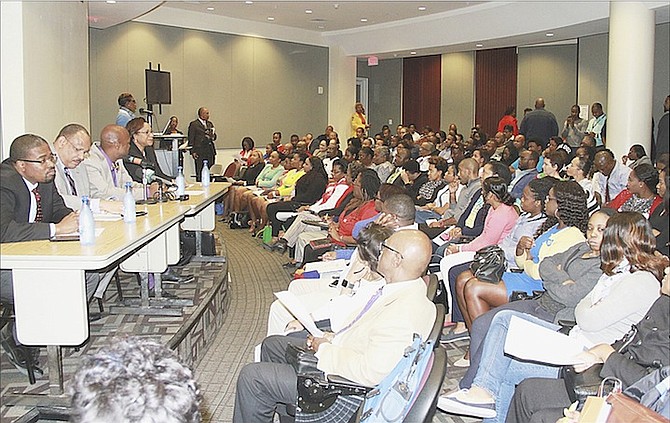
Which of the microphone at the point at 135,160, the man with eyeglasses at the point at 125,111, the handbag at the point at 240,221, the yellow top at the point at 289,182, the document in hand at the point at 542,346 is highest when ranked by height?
the man with eyeglasses at the point at 125,111

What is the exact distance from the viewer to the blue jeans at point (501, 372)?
11.5ft

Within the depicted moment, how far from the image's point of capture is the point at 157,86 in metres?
13.6

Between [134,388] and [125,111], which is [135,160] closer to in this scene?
[125,111]

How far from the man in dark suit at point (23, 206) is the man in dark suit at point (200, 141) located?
9.67 m

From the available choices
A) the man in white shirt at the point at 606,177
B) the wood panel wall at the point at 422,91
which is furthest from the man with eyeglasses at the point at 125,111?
the wood panel wall at the point at 422,91

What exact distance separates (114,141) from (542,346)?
413 cm

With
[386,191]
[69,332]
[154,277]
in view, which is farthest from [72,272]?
[386,191]

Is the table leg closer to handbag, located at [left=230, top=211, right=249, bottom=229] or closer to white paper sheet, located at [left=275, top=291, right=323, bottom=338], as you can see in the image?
white paper sheet, located at [left=275, top=291, right=323, bottom=338]

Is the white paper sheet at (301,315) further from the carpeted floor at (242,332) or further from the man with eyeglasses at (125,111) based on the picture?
the man with eyeglasses at (125,111)

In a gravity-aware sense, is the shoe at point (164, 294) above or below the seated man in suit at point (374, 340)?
below

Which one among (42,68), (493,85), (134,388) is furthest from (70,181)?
(493,85)

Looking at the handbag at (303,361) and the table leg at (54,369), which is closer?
the handbag at (303,361)

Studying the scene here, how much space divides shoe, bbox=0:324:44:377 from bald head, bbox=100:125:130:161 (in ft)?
6.88

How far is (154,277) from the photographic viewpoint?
593 cm
